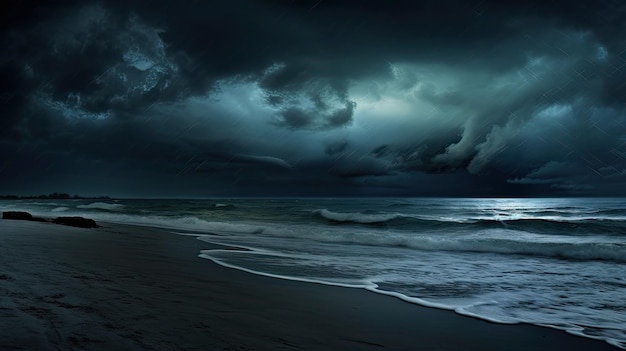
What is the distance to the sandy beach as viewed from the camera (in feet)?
10.6

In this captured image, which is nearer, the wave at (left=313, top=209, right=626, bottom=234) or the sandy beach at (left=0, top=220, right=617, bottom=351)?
the sandy beach at (left=0, top=220, right=617, bottom=351)

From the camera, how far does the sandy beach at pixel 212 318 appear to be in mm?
3236

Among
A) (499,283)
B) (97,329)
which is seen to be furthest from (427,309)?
(97,329)

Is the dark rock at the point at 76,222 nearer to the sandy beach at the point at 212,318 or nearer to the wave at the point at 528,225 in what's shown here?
the sandy beach at the point at 212,318

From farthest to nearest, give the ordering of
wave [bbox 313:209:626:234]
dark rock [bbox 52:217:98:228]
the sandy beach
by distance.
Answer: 1. wave [bbox 313:209:626:234]
2. dark rock [bbox 52:217:98:228]
3. the sandy beach

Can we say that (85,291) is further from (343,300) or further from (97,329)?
(343,300)

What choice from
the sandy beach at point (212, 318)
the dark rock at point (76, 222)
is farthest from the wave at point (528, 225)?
the sandy beach at point (212, 318)

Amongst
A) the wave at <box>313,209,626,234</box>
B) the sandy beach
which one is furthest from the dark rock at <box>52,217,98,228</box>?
the wave at <box>313,209,626,234</box>

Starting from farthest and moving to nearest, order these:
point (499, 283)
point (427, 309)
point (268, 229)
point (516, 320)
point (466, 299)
Result: point (268, 229)
point (499, 283)
point (466, 299)
point (427, 309)
point (516, 320)

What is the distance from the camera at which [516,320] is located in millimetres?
5059

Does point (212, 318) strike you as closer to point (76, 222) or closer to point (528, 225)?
point (76, 222)

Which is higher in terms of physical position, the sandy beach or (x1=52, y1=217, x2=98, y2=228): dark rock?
the sandy beach

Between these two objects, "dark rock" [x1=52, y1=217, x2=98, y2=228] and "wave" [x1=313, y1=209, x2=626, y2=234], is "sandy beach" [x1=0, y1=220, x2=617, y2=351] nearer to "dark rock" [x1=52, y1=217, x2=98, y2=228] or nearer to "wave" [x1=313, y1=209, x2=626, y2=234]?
"dark rock" [x1=52, y1=217, x2=98, y2=228]

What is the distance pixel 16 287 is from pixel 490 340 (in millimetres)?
5430
